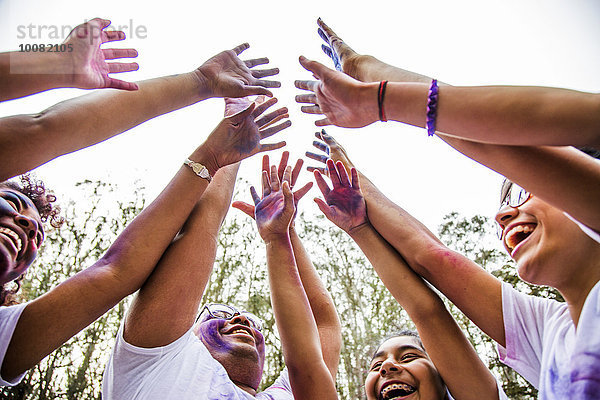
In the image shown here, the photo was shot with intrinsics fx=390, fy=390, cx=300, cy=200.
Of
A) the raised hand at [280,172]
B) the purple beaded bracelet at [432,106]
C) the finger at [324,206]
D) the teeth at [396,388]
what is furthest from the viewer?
the raised hand at [280,172]

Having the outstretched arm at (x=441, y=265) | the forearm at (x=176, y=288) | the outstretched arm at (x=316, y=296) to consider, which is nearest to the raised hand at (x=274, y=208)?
the outstretched arm at (x=316, y=296)

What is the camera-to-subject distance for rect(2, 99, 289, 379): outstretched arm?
5.44ft

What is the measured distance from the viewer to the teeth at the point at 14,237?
183cm

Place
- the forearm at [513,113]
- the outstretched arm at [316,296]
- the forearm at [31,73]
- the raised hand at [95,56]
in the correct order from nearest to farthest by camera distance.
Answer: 1. the forearm at [513,113]
2. the forearm at [31,73]
3. the raised hand at [95,56]
4. the outstretched arm at [316,296]

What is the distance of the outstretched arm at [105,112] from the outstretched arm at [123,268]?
0.91ft

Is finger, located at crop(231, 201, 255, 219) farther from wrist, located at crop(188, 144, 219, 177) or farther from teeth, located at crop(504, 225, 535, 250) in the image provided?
teeth, located at crop(504, 225, 535, 250)

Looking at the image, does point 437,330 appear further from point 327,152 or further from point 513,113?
point 327,152

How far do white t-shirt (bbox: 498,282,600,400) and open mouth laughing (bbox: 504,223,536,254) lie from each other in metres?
0.31

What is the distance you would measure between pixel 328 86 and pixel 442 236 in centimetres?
1150

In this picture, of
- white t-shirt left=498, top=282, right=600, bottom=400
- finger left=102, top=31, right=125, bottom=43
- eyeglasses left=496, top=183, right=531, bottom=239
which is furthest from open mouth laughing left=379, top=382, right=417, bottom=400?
finger left=102, top=31, right=125, bottom=43

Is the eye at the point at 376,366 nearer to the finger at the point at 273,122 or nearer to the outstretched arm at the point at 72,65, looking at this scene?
the finger at the point at 273,122

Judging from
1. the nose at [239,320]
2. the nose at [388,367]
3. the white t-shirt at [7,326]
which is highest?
the nose at [239,320]

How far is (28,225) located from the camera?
193cm

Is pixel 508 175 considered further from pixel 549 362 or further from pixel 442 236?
pixel 442 236
